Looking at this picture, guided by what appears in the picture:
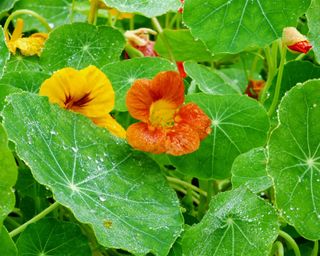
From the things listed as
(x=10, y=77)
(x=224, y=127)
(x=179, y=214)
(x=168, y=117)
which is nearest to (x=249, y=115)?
(x=224, y=127)

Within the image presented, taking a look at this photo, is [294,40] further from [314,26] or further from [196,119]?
[196,119]

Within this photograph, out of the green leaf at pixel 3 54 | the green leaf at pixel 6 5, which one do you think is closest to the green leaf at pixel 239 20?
the green leaf at pixel 3 54

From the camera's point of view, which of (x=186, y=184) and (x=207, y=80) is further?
(x=207, y=80)

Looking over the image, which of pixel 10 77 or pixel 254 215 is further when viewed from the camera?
pixel 10 77

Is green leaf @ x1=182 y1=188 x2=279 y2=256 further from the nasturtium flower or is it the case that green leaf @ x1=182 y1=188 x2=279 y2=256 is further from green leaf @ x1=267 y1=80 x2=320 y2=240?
the nasturtium flower

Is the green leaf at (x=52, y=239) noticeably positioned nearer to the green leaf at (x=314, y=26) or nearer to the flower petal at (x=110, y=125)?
the flower petal at (x=110, y=125)

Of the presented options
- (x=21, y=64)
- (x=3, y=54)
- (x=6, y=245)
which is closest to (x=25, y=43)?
(x=21, y=64)

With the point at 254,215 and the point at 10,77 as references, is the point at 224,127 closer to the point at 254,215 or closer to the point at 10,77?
the point at 254,215

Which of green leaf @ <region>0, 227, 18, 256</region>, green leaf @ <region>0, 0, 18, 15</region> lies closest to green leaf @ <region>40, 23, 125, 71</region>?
green leaf @ <region>0, 0, 18, 15</region>
